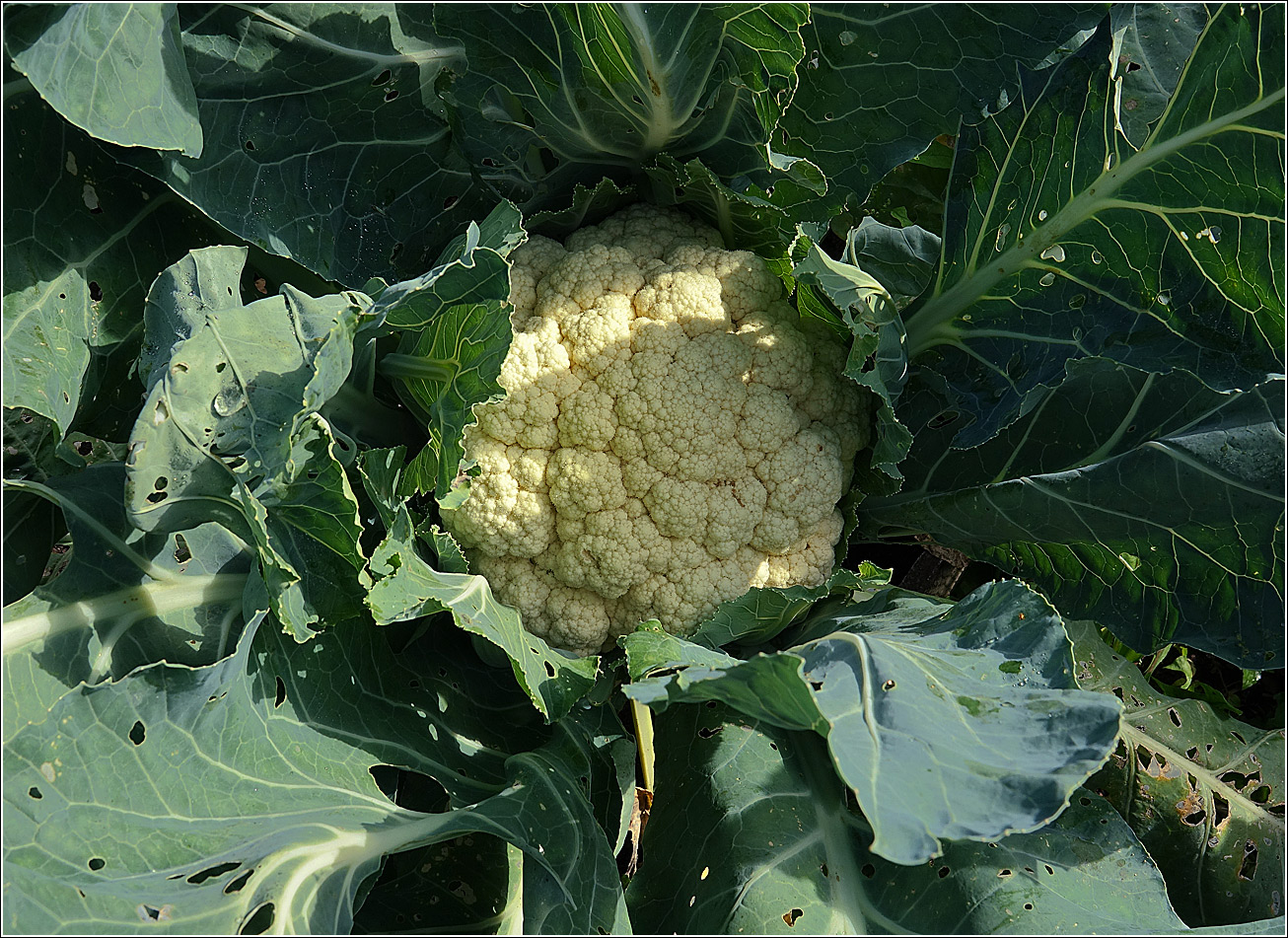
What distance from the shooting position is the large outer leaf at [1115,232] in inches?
72.5

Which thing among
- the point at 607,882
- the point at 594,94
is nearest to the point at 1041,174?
the point at 594,94

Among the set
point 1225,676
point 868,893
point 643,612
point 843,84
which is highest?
point 843,84

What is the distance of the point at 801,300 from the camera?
7.57 ft

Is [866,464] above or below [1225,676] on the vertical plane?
above

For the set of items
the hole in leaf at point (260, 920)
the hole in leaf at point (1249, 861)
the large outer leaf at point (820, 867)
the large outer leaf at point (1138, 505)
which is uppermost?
the large outer leaf at point (1138, 505)

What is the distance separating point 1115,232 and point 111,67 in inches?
81.7

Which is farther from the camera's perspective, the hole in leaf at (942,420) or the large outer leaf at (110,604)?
the hole in leaf at (942,420)

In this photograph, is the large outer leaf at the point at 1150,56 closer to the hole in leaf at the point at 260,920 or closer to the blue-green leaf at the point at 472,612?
the blue-green leaf at the point at 472,612

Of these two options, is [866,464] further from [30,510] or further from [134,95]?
[30,510]

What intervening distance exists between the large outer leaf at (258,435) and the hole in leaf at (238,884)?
0.44 meters

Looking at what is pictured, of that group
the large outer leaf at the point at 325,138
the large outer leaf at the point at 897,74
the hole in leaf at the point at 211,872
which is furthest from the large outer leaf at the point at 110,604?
the large outer leaf at the point at 897,74

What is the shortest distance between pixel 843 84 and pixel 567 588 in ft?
4.40

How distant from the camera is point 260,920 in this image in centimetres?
173

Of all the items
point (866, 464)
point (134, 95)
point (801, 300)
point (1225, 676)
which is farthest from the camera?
point (1225, 676)
